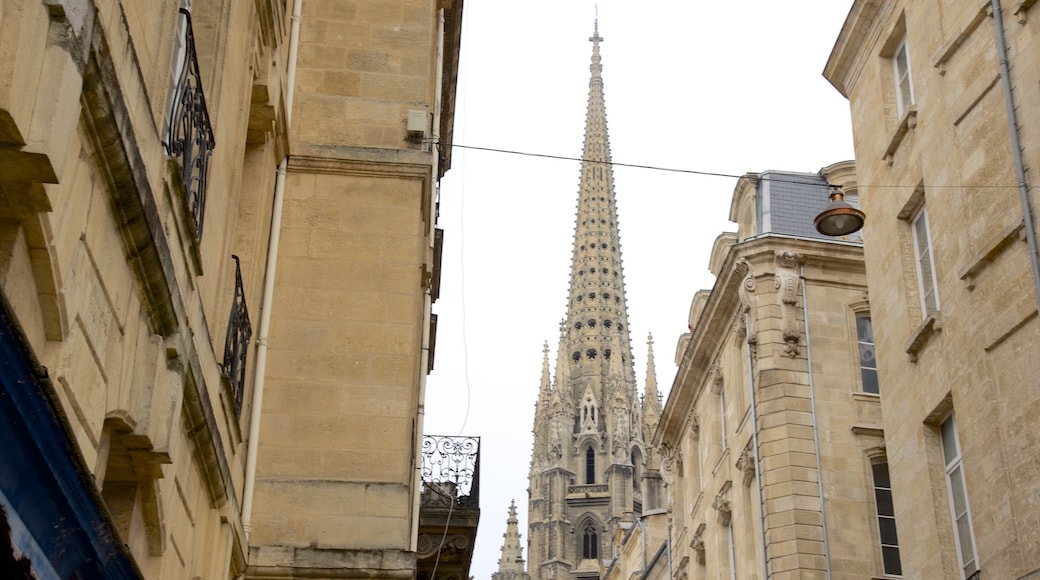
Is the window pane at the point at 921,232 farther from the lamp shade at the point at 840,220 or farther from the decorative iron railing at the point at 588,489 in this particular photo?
the decorative iron railing at the point at 588,489

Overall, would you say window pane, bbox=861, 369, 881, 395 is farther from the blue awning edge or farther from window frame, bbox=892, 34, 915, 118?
the blue awning edge

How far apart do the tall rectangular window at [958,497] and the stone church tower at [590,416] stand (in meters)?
85.9

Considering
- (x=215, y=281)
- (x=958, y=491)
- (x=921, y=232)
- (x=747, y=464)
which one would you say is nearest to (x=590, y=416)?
(x=747, y=464)

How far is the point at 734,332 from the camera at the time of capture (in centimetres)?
2850

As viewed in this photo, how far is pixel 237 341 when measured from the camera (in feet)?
34.7

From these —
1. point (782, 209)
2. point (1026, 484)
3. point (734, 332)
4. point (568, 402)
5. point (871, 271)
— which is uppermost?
point (568, 402)

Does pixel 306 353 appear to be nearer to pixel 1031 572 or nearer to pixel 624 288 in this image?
pixel 1031 572

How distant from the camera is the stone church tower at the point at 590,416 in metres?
110

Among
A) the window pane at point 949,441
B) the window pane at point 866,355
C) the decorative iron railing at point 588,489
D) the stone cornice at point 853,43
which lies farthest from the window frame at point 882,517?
the decorative iron railing at point 588,489

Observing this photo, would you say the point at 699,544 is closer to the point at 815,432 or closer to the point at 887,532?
the point at 815,432

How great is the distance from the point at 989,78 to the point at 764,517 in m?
11.2

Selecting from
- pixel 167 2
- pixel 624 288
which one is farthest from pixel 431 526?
pixel 624 288

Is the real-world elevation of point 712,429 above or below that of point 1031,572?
above

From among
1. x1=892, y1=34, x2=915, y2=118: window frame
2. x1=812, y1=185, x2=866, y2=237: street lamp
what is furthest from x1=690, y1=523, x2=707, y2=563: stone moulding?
x1=812, y1=185, x2=866, y2=237: street lamp
